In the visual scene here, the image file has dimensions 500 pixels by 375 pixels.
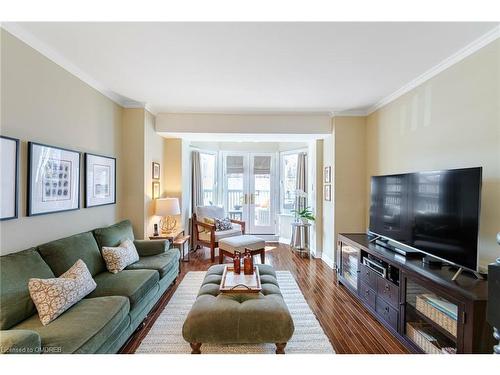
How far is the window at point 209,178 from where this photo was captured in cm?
565

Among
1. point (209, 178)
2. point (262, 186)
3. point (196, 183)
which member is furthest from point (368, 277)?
point (209, 178)

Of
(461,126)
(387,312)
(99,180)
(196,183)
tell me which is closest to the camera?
(461,126)

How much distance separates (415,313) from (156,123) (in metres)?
4.22

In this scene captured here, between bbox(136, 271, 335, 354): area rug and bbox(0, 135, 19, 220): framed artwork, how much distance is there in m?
1.49

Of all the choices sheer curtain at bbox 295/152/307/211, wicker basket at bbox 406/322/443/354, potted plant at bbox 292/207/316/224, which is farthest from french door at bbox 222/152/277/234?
wicker basket at bbox 406/322/443/354

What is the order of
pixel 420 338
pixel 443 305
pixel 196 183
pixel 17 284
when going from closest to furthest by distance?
pixel 17 284, pixel 443 305, pixel 420 338, pixel 196 183

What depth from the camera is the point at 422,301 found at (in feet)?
6.12

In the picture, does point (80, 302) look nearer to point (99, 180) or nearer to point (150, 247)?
point (150, 247)

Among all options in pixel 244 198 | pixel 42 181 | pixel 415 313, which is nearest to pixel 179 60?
pixel 42 181

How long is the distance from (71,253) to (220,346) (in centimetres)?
157

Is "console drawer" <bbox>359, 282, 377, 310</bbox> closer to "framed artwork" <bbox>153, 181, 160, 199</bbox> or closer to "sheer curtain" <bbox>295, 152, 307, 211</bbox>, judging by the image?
"sheer curtain" <bbox>295, 152, 307, 211</bbox>

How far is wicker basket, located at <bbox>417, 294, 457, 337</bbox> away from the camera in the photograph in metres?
1.59

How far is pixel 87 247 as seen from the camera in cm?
234

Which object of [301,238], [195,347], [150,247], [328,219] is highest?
[328,219]
